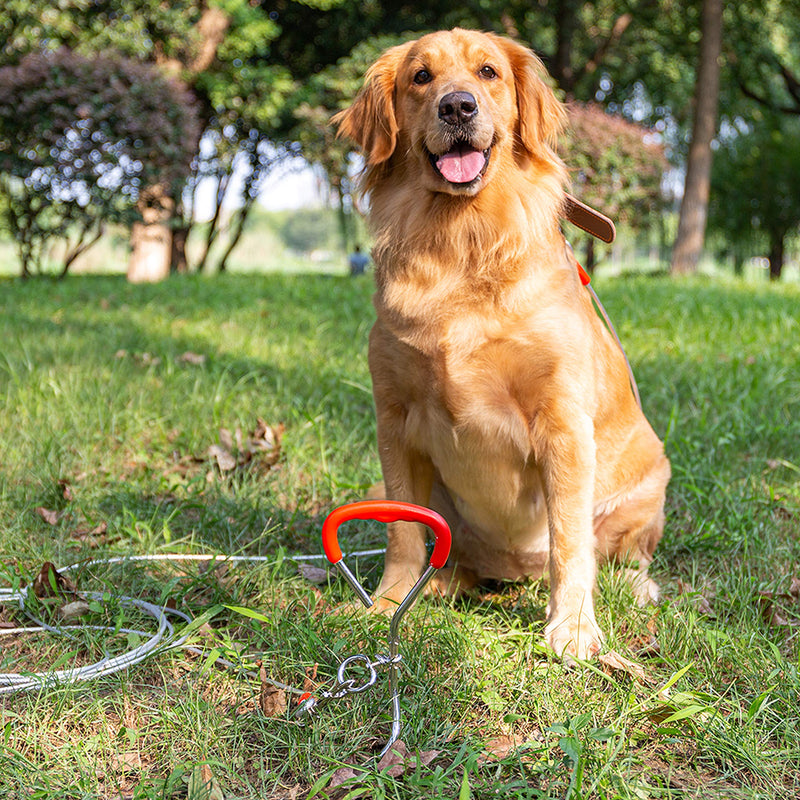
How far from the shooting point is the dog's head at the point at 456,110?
2.19m

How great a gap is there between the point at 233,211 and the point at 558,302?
16.9 metres

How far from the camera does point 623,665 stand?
74.6 inches

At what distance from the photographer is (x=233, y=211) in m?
17.9

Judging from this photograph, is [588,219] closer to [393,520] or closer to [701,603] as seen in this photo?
[701,603]

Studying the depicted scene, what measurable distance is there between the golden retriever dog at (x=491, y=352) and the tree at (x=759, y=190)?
18.0 m

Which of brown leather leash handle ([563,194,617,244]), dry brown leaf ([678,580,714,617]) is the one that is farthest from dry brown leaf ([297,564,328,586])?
brown leather leash handle ([563,194,617,244])

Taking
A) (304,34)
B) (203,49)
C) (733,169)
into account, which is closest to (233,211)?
(304,34)

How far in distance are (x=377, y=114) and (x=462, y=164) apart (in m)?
0.37

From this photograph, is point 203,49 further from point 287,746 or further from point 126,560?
point 287,746

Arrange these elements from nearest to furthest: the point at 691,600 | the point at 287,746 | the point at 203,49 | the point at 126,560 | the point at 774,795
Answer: the point at 774,795, the point at 287,746, the point at 691,600, the point at 126,560, the point at 203,49

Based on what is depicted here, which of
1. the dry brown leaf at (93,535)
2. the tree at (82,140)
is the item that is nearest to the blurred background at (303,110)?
the tree at (82,140)

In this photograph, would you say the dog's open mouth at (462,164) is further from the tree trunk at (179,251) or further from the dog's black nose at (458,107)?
the tree trunk at (179,251)

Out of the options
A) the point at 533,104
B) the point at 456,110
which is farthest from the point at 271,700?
the point at 533,104

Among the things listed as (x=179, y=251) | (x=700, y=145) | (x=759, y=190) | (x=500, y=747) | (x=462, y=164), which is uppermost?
(x=700, y=145)
